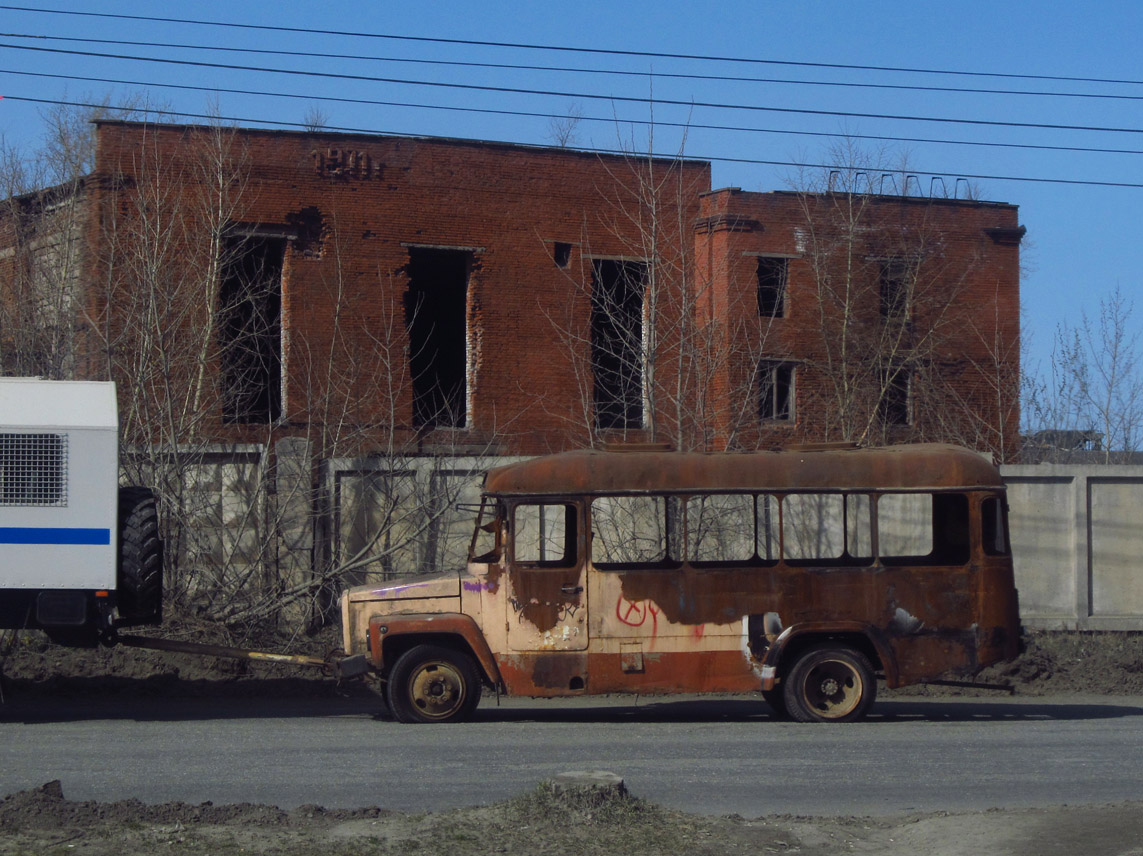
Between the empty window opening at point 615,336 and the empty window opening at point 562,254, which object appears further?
the empty window opening at point 562,254

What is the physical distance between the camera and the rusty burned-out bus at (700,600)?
11.0 meters

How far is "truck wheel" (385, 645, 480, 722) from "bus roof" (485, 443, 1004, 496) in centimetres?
159

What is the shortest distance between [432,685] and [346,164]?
1512cm

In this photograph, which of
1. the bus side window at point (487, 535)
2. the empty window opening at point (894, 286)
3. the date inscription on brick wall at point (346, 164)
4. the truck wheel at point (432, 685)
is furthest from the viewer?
the empty window opening at point (894, 286)

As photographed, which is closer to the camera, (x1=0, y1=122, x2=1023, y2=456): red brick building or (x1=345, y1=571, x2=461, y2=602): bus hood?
(x1=345, y1=571, x2=461, y2=602): bus hood

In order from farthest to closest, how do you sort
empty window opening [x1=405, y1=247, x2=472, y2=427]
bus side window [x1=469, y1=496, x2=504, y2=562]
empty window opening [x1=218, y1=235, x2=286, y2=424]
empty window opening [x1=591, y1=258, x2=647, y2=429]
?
empty window opening [x1=405, y1=247, x2=472, y2=427] → empty window opening [x1=591, y1=258, x2=647, y2=429] → empty window opening [x1=218, y1=235, x2=286, y2=424] → bus side window [x1=469, y1=496, x2=504, y2=562]

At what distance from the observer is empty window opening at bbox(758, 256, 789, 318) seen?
25594 millimetres

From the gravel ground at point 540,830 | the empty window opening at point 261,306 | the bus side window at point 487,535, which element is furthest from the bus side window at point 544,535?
the empty window opening at point 261,306

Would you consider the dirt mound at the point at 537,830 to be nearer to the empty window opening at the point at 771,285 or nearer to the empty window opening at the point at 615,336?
the empty window opening at the point at 615,336

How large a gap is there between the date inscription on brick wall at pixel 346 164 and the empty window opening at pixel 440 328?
1949 mm

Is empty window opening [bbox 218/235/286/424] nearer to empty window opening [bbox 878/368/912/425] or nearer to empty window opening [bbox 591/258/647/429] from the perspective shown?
empty window opening [bbox 591/258/647/429]

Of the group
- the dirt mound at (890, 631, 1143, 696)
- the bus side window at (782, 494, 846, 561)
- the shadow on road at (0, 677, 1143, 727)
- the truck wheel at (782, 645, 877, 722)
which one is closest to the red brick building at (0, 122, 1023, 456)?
the dirt mound at (890, 631, 1143, 696)

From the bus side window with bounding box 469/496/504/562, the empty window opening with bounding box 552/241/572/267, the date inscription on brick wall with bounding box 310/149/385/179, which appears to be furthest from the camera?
the empty window opening with bounding box 552/241/572/267

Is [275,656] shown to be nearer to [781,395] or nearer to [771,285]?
[781,395]
